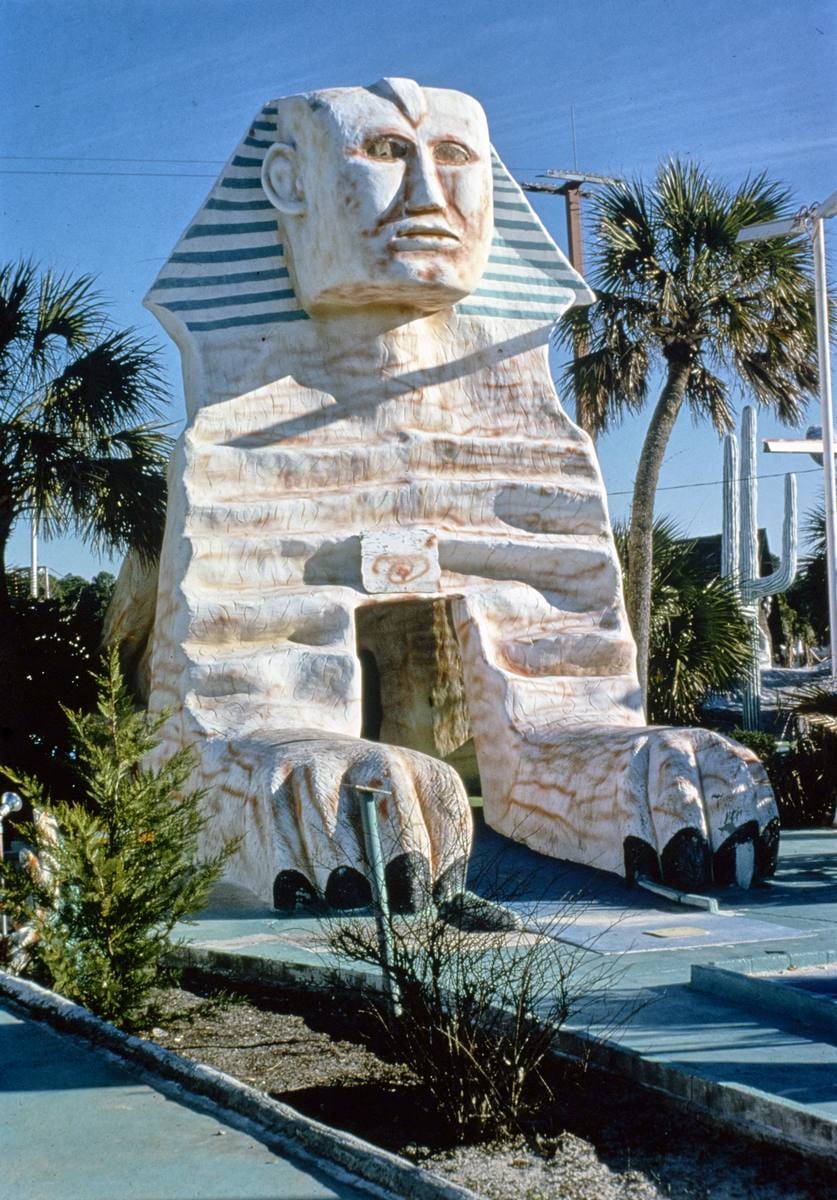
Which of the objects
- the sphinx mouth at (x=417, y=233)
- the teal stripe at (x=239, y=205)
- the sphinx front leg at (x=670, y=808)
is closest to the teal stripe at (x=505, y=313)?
the sphinx mouth at (x=417, y=233)

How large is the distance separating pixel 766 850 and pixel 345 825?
2.23 meters

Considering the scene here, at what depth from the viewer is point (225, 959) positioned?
6.43 m

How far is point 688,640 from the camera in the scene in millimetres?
14281

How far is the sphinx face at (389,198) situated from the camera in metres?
8.83

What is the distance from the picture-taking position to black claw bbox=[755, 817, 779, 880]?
7.70m

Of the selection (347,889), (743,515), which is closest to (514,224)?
(347,889)

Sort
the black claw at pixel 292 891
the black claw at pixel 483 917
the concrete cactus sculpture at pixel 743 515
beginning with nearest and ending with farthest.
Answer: the black claw at pixel 483 917 → the black claw at pixel 292 891 → the concrete cactus sculpture at pixel 743 515

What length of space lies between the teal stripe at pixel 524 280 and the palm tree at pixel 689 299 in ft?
12.5

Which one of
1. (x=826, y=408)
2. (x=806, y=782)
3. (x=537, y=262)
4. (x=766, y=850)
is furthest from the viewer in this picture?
(x=826, y=408)

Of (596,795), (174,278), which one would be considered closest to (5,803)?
(596,795)

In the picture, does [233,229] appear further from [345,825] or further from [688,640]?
[688,640]

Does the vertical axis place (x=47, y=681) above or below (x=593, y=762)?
above

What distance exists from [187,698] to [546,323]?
11.4 ft

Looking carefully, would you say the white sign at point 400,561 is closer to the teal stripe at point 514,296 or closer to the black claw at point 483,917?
the teal stripe at point 514,296
